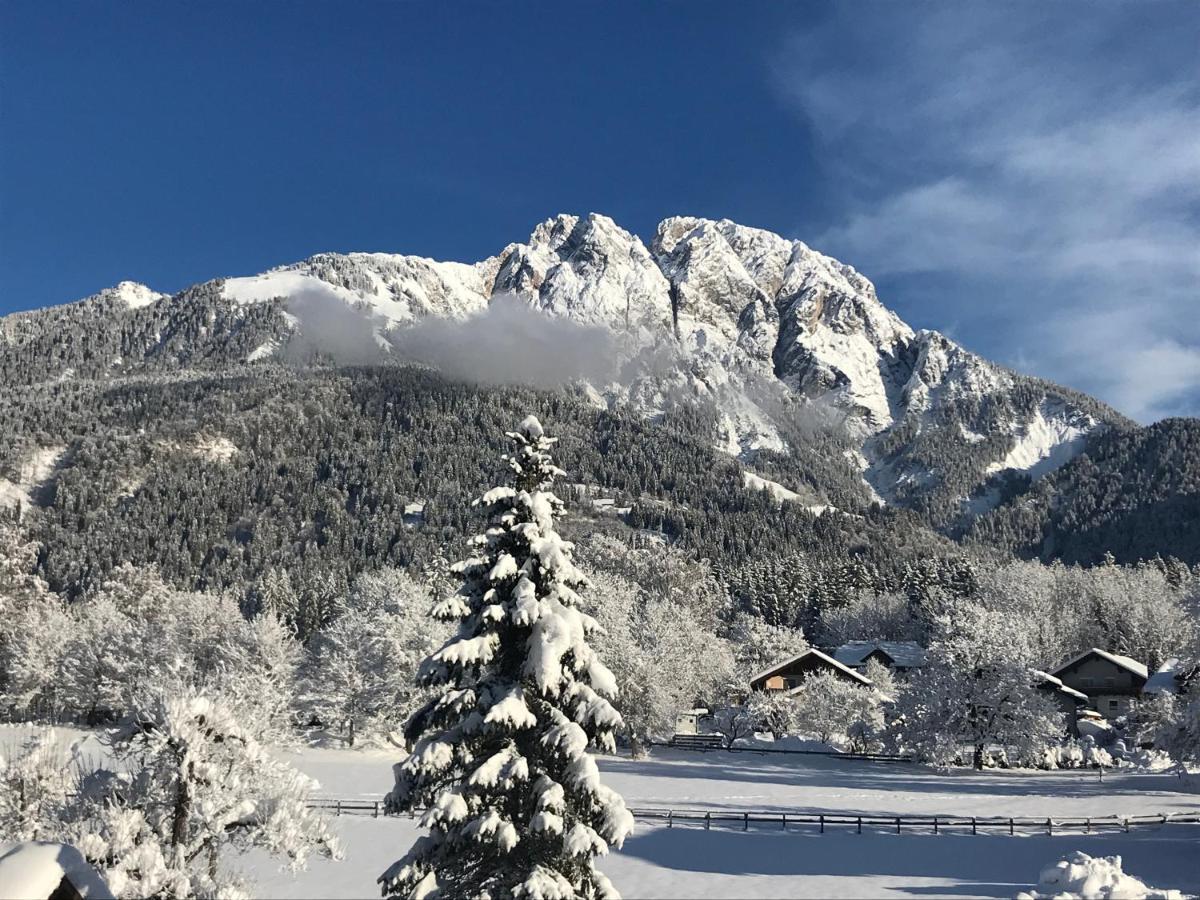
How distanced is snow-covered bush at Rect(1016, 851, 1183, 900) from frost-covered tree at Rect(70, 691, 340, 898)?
19444 millimetres

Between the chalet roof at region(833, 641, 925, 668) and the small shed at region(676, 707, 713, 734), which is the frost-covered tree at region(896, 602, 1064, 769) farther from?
the chalet roof at region(833, 641, 925, 668)

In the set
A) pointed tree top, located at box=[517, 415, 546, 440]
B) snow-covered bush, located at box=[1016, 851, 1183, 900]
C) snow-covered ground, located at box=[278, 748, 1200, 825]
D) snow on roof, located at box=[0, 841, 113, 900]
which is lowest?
snow-covered ground, located at box=[278, 748, 1200, 825]

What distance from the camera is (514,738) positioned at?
15875 millimetres

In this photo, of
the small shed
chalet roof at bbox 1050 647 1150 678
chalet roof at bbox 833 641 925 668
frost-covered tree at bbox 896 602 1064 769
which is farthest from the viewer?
chalet roof at bbox 833 641 925 668

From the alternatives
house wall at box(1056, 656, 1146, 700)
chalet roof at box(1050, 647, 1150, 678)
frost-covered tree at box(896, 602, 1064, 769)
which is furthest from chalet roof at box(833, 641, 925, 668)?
frost-covered tree at box(896, 602, 1064, 769)

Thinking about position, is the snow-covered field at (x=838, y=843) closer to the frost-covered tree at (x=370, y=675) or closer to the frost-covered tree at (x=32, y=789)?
the frost-covered tree at (x=32, y=789)

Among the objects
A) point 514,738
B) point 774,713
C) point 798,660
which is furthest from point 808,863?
point 798,660

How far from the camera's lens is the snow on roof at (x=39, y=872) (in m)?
9.75

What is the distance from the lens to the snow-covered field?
1155 inches

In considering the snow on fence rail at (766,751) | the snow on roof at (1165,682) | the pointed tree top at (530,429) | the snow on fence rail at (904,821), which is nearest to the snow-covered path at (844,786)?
the snow on fence rail at (766,751)

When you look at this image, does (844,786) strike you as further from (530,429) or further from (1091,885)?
(530,429)

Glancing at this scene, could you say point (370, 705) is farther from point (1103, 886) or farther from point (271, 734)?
point (1103, 886)

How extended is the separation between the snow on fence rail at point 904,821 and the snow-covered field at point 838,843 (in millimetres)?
521

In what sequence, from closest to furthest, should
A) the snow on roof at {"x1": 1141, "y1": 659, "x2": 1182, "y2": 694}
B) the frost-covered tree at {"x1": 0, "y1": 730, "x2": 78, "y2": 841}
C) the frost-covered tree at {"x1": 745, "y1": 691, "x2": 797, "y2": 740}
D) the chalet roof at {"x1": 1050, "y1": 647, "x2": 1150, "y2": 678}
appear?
the frost-covered tree at {"x1": 0, "y1": 730, "x2": 78, "y2": 841} < the snow on roof at {"x1": 1141, "y1": 659, "x2": 1182, "y2": 694} < the frost-covered tree at {"x1": 745, "y1": 691, "x2": 797, "y2": 740} < the chalet roof at {"x1": 1050, "y1": 647, "x2": 1150, "y2": 678}
